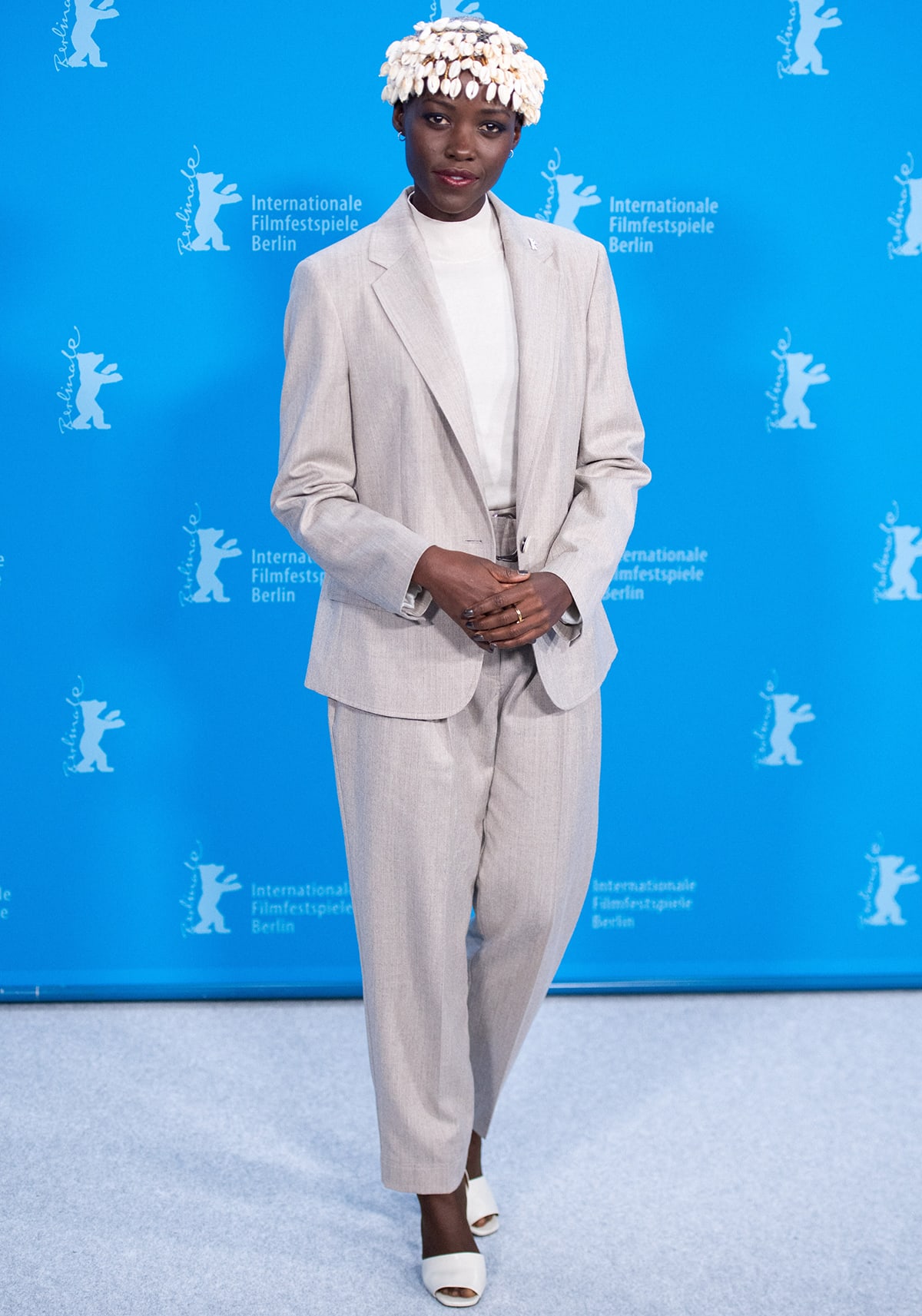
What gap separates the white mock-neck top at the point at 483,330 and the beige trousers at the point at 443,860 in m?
0.28

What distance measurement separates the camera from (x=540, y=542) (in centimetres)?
174

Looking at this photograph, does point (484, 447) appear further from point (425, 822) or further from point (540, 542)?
point (425, 822)

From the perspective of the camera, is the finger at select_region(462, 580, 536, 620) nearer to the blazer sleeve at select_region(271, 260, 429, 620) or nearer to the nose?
the blazer sleeve at select_region(271, 260, 429, 620)

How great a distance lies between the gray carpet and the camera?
1802 mm

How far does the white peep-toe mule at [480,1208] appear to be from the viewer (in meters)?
1.93

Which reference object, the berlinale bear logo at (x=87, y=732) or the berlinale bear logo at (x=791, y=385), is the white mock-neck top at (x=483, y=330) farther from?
the berlinale bear logo at (x=87, y=732)

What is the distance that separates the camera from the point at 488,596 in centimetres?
160

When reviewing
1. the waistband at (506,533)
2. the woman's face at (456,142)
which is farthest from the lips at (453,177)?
the waistband at (506,533)

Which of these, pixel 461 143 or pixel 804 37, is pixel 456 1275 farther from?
pixel 804 37

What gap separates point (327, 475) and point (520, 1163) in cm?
124

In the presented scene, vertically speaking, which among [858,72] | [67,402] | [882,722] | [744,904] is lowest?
[744,904]

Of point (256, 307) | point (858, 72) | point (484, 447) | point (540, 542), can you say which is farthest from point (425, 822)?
point (858, 72)

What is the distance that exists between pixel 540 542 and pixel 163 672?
1233 millimetres

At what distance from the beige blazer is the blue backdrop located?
33.4 inches
